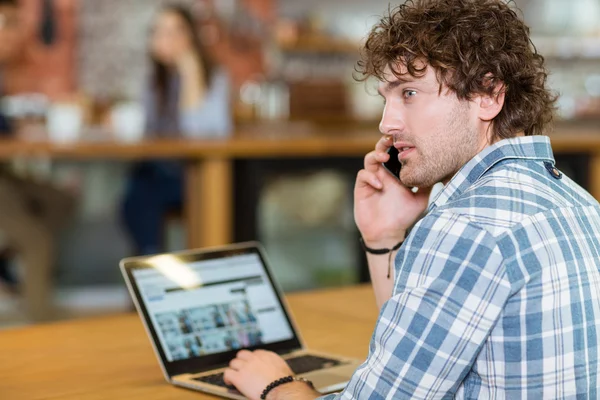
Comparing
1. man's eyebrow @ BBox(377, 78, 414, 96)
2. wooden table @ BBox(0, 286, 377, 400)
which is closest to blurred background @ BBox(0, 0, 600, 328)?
wooden table @ BBox(0, 286, 377, 400)

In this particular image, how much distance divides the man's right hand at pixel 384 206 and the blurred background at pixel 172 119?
19.9 inches

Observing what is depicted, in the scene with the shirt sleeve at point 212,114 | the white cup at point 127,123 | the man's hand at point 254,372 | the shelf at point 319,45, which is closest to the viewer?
the man's hand at point 254,372

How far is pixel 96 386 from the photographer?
1.27m

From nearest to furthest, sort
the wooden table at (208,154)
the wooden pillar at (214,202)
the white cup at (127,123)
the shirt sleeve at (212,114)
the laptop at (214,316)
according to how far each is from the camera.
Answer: the laptop at (214,316), the wooden table at (208,154), the wooden pillar at (214,202), the white cup at (127,123), the shirt sleeve at (212,114)

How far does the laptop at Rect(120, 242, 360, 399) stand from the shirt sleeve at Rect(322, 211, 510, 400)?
29 centimetres

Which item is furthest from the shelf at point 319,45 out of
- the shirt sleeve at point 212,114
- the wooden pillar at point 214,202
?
the wooden pillar at point 214,202

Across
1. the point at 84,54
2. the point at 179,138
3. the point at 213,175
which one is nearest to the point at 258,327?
the point at 213,175

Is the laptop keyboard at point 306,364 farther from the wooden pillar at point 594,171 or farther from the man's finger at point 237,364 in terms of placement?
the wooden pillar at point 594,171

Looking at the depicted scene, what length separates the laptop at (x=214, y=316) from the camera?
52.6 inches

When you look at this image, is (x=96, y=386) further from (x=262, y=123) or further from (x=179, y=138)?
(x=262, y=123)

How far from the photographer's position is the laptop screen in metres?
1.36

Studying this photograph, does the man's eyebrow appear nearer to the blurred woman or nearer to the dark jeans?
the dark jeans

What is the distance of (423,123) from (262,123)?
5282 mm

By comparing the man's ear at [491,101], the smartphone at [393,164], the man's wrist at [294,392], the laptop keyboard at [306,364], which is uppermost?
the man's ear at [491,101]
